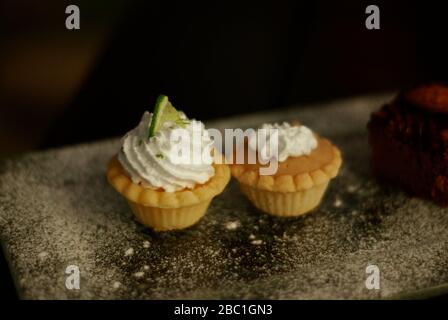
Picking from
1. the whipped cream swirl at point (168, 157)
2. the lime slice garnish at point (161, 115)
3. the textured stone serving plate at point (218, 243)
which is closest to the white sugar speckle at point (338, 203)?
the textured stone serving plate at point (218, 243)

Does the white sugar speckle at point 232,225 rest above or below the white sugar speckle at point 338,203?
below

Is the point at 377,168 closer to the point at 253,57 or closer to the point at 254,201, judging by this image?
the point at 254,201

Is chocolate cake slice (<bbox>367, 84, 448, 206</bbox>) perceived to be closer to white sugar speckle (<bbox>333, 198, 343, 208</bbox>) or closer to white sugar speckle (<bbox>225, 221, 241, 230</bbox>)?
white sugar speckle (<bbox>333, 198, 343, 208</bbox>)

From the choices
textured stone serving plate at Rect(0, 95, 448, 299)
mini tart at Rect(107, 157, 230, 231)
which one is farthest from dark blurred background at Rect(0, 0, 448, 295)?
mini tart at Rect(107, 157, 230, 231)

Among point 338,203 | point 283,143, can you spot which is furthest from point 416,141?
point 283,143

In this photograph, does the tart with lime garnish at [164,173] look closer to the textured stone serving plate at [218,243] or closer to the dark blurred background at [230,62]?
the textured stone serving plate at [218,243]

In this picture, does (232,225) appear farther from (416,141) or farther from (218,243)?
(416,141)
